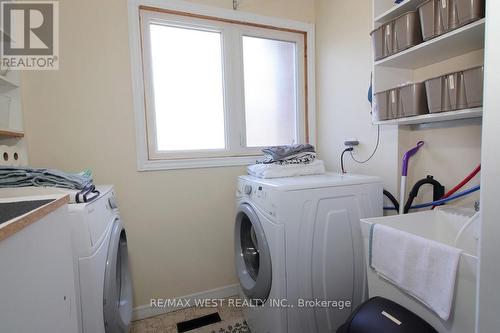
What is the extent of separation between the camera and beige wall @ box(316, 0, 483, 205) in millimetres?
1272

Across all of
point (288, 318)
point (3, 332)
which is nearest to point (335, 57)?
point (288, 318)

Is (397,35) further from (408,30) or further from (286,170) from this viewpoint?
(286,170)

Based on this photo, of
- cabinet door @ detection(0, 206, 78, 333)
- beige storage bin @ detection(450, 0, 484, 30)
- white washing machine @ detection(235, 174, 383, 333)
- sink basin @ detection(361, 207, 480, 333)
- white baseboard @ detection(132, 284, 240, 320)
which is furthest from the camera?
white baseboard @ detection(132, 284, 240, 320)

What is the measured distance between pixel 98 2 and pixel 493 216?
225 centimetres

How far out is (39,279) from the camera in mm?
595

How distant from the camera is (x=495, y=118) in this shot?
53cm

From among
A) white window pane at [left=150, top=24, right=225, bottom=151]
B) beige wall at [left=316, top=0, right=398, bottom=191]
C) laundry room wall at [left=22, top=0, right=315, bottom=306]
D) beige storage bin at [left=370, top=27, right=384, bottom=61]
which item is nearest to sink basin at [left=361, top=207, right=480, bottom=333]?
beige wall at [left=316, top=0, right=398, bottom=191]

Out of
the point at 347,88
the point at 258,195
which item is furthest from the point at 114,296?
the point at 347,88

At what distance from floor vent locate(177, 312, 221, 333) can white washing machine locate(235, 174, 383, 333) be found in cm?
45

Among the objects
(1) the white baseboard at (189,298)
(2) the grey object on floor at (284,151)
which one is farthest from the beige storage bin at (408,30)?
(1) the white baseboard at (189,298)

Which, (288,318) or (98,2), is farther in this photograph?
(98,2)

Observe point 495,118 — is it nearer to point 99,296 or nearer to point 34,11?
point 99,296

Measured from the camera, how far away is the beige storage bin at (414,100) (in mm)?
1133

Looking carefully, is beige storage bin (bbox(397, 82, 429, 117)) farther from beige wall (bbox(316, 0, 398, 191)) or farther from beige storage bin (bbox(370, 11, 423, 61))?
beige wall (bbox(316, 0, 398, 191))
